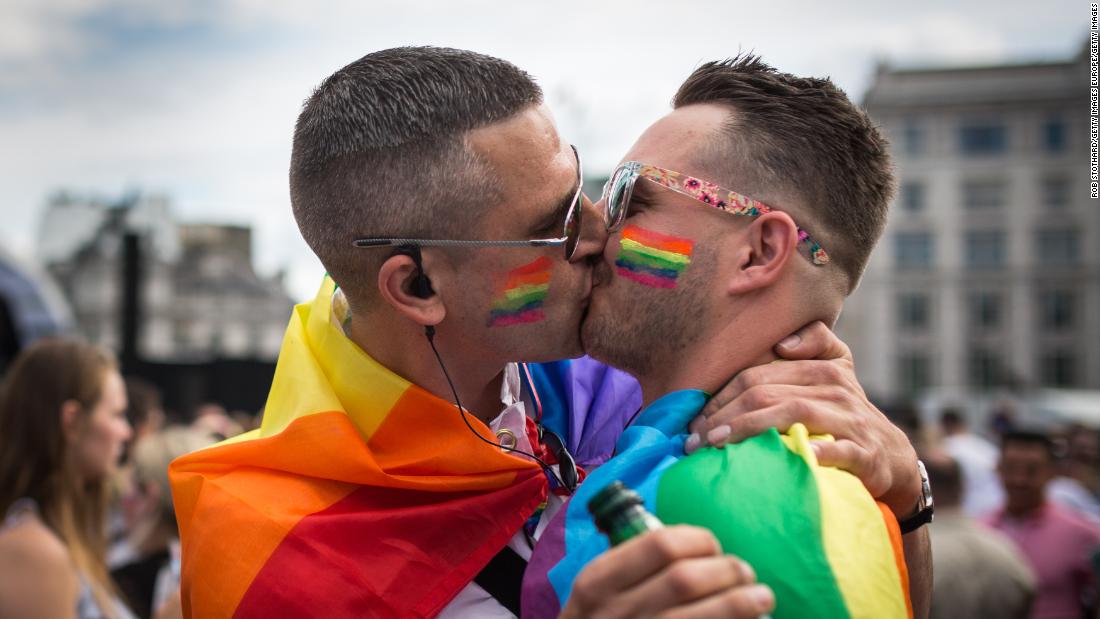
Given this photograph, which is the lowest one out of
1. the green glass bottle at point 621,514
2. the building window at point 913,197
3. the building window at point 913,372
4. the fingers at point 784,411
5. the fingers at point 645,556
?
the building window at point 913,372

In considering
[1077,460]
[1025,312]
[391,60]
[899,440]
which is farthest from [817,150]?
[1025,312]

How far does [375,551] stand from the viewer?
224 cm

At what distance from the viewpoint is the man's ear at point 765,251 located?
7.41 feet

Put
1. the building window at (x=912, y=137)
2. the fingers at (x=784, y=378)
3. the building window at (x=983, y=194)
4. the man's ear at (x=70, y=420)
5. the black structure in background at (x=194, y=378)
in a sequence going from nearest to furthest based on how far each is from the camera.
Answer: the fingers at (x=784, y=378)
the man's ear at (x=70, y=420)
the black structure in background at (x=194, y=378)
the building window at (x=912, y=137)
the building window at (x=983, y=194)

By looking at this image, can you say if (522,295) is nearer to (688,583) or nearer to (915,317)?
(688,583)

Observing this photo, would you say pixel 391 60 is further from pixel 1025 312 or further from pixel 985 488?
pixel 1025 312

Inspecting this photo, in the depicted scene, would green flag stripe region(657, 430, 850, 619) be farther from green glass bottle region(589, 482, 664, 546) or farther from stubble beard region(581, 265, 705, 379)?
stubble beard region(581, 265, 705, 379)

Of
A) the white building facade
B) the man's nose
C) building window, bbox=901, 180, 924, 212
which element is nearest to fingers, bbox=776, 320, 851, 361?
the man's nose

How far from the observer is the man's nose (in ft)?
8.30

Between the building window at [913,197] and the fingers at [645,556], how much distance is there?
63.5 metres

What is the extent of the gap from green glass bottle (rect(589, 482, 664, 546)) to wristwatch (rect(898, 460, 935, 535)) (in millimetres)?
1054

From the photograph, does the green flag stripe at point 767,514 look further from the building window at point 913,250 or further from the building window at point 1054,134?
the building window at point 1054,134

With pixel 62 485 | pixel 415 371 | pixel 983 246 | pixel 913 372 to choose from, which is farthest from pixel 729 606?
pixel 983 246

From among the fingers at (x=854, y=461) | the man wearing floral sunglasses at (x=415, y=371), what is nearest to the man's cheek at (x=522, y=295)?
the man wearing floral sunglasses at (x=415, y=371)
